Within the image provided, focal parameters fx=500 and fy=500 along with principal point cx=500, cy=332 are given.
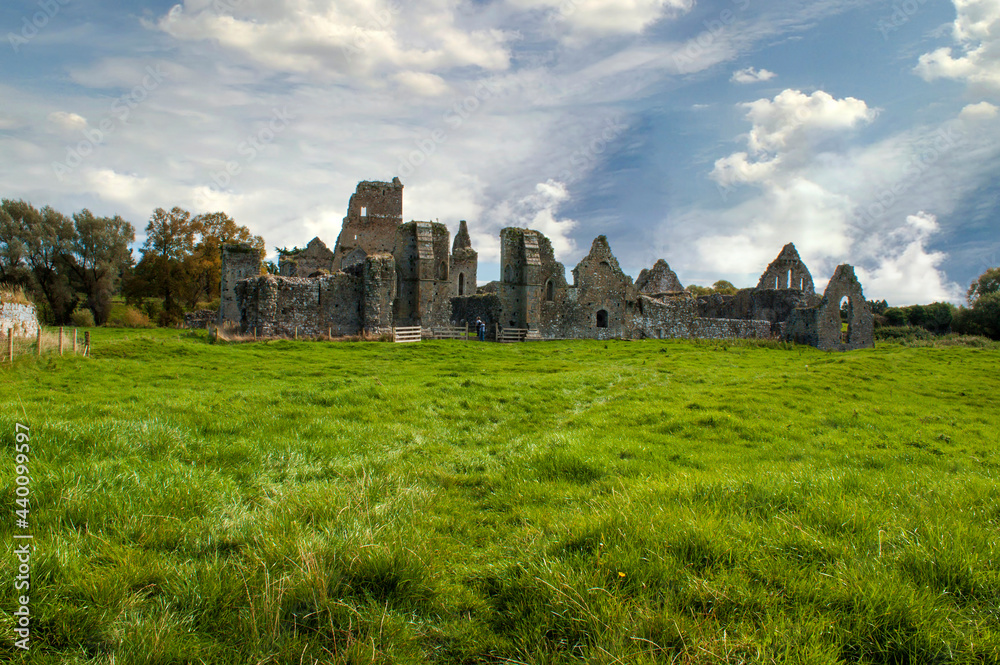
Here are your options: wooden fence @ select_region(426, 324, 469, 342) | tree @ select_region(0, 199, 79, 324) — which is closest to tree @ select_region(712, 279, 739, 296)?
wooden fence @ select_region(426, 324, 469, 342)

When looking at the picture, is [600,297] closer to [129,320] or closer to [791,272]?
[791,272]

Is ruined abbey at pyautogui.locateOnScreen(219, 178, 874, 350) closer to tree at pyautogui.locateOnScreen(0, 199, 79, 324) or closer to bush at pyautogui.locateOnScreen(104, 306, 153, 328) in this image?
bush at pyautogui.locateOnScreen(104, 306, 153, 328)

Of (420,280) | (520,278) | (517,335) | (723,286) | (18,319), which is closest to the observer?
(18,319)

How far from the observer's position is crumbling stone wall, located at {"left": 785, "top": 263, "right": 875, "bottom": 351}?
36469mm

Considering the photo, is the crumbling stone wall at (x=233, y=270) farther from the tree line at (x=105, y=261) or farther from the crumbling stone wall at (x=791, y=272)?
the crumbling stone wall at (x=791, y=272)

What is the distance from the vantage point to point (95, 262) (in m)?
48.4

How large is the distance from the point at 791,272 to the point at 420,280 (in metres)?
34.9

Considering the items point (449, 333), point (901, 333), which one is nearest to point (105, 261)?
point (449, 333)

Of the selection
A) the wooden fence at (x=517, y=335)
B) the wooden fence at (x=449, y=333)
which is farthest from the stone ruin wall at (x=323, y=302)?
the wooden fence at (x=517, y=335)

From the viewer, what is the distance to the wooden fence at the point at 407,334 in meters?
29.7

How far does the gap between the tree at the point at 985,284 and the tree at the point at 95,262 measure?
89572 mm

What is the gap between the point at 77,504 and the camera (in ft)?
12.7

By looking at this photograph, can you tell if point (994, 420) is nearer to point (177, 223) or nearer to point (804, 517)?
point (804, 517)

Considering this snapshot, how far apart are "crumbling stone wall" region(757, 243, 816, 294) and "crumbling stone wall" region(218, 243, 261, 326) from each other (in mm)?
44836
